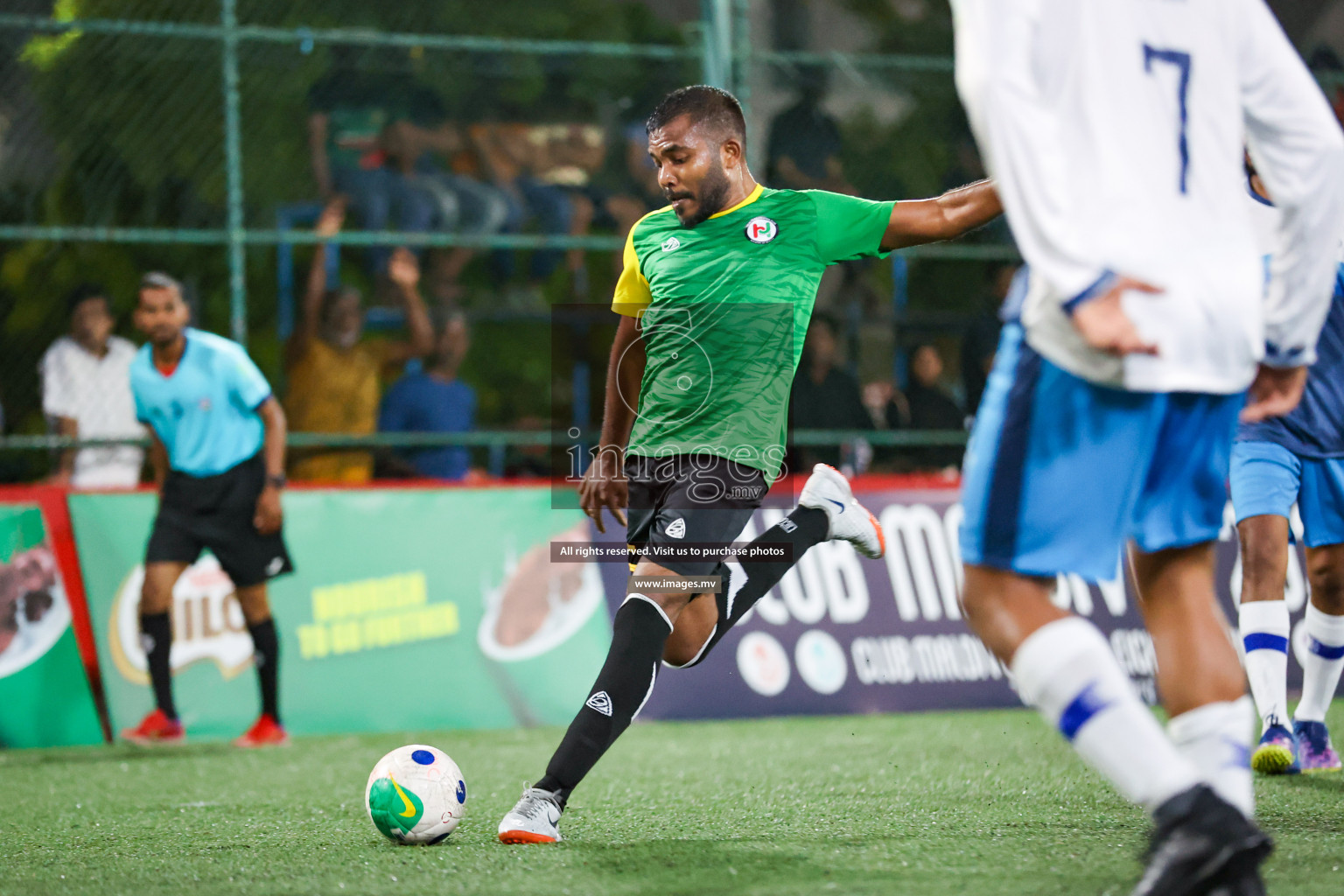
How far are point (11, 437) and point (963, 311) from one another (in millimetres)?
6265

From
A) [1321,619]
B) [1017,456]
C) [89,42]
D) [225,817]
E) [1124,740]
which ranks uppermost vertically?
[89,42]

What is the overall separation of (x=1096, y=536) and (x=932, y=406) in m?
7.20

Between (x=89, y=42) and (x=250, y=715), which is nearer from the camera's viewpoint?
(x=250, y=715)

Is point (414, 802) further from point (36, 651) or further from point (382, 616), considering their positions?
point (36, 651)

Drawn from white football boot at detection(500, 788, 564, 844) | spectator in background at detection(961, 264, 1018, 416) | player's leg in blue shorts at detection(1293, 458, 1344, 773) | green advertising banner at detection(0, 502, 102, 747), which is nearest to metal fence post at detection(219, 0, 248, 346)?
green advertising banner at detection(0, 502, 102, 747)

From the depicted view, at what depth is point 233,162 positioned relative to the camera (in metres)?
9.13

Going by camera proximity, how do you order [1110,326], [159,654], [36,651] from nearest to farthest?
[1110,326] → [159,654] → [36,651]

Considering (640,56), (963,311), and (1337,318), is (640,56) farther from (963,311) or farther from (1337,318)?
(1337,318)

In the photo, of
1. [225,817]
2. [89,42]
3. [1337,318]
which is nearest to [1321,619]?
[1337,318]

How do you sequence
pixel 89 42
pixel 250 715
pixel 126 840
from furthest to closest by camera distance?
1. pixel 89 42
2. pixel 250 715
3. pixel 126 840

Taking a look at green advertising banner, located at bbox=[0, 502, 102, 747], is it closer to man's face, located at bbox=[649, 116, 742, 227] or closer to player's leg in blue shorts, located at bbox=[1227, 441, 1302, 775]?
man's face, located at bbox=[649, 116, 742, 227]

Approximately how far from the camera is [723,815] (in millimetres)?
4598

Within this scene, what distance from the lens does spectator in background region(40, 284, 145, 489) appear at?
902 cm

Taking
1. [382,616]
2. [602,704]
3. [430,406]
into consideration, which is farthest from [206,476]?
[602,704]
